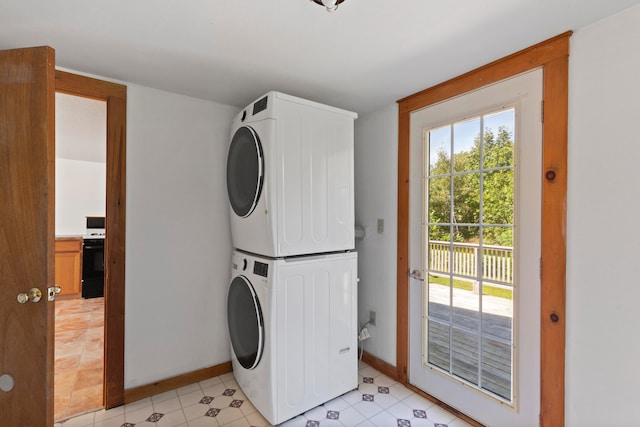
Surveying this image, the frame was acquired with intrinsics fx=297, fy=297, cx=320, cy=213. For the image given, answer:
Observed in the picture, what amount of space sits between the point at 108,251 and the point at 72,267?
335 centimetres

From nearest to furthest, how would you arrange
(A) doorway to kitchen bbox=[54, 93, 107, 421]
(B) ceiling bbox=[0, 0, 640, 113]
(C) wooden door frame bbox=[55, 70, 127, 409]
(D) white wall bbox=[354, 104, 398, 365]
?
(B) ceiling bbox=[0, 0, 640, 113]
(C) wooden door frame bbox=[55, 70, 127, 409]
(A) doorway to kitchen bbox=[54, 93, 107, 421]
(D) white wall bbox=[354, 104, 398, 365]

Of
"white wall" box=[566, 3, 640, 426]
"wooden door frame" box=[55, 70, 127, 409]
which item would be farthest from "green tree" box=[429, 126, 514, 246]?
"wooden door frame" box=[55, 70, 127, 409]

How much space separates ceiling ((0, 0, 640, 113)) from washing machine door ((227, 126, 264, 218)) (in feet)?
1.22

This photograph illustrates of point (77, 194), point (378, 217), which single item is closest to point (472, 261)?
point (378, 217)

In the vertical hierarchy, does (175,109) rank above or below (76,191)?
above

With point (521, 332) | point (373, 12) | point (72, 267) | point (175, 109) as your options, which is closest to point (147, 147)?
point (175, 109)

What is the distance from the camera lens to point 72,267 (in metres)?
4.28

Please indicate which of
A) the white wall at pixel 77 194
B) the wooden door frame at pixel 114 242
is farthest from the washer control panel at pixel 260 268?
the white wall at pixel 77 194

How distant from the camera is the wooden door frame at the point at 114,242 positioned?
1.84 meters

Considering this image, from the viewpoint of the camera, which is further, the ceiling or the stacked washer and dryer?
the stacked washer and dryer

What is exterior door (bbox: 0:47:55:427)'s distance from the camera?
47.9 inches

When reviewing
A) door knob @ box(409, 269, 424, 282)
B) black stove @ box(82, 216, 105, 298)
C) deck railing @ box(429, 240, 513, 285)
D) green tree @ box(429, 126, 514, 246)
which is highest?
green tree @ box(429, 126, 514, 246)

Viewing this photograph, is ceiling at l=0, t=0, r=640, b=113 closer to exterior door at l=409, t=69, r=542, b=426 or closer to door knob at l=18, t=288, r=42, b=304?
exterior door at l=409, t=69, r=542, b=426

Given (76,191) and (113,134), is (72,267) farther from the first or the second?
(113,134)
